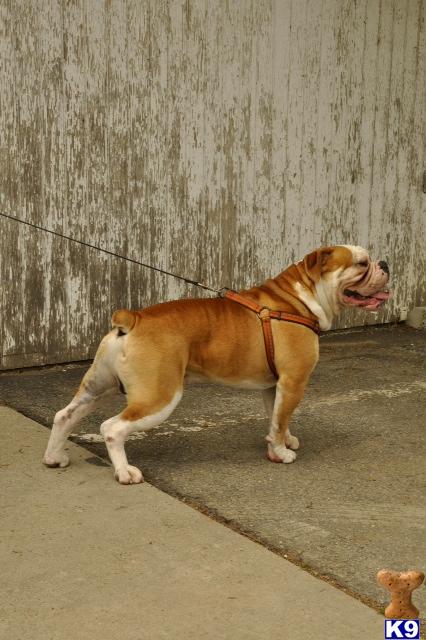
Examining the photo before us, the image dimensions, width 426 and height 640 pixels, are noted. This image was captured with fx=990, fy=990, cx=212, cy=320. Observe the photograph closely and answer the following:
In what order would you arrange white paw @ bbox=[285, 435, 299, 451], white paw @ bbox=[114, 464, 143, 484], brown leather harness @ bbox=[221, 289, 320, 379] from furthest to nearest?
white paw @ bbox=[285, 435, 299, 451] < brown leather harness @ bbox=[221, 289, 320, 379] < white paw @ bbox=[114, 464, 143, 484]

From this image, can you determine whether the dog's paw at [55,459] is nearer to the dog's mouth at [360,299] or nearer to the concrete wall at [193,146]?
the dog's mouth at [360,299]

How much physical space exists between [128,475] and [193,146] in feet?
10.4

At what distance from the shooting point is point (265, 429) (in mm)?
5340

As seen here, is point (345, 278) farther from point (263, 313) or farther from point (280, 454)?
point (280, 454)

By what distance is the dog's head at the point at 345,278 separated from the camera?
186 inches

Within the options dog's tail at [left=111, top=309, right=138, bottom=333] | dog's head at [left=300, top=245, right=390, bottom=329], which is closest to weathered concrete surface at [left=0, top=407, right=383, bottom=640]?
dog's tail at [left=111, top=309, right=138, bottom=333]

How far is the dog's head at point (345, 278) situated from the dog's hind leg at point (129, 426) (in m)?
0.94

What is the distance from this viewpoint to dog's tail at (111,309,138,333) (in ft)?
14.4

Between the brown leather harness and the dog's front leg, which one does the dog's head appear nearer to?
the brown leather harness

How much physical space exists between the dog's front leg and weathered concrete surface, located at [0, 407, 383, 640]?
73 centimetres

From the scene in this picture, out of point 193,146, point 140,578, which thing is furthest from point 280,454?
point 193,146

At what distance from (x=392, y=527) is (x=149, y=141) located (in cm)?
355

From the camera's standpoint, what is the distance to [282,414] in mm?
4664

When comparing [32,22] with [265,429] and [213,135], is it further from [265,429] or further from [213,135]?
[265,429]
